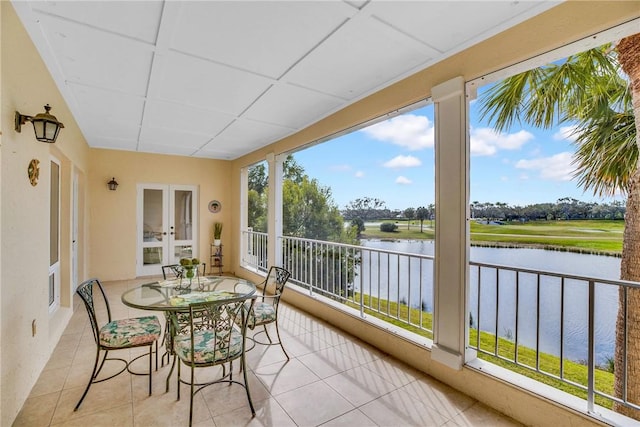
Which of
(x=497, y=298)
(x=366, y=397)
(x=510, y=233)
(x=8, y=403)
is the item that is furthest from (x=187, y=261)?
(x=510, y=233)

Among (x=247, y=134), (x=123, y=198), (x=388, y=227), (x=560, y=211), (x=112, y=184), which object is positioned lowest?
(x=388, y=227)

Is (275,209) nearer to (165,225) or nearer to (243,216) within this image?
(243,216)

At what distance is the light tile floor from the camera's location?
1994 millimetres

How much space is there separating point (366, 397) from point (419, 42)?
8.54 feet

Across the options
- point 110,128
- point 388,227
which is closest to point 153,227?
point 110,128

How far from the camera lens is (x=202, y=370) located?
8.71 feet

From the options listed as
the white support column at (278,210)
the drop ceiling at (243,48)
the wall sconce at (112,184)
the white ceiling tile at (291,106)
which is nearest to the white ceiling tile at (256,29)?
the drop ceiling at (243,48)

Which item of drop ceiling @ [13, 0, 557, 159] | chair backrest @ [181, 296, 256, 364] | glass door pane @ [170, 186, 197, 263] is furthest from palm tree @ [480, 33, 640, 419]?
glass door pane @ [170, 186, 197, 263]

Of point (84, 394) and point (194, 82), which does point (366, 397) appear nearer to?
point (84, 394)

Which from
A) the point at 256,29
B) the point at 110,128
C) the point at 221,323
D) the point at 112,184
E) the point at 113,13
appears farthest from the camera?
the point at 112,184

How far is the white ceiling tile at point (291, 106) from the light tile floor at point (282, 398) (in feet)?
8.45

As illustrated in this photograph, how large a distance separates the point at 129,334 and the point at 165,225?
4551mm

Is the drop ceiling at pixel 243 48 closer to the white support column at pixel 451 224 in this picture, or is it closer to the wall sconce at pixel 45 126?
the white support column at pixel 451 224

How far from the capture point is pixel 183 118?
3.92 m
